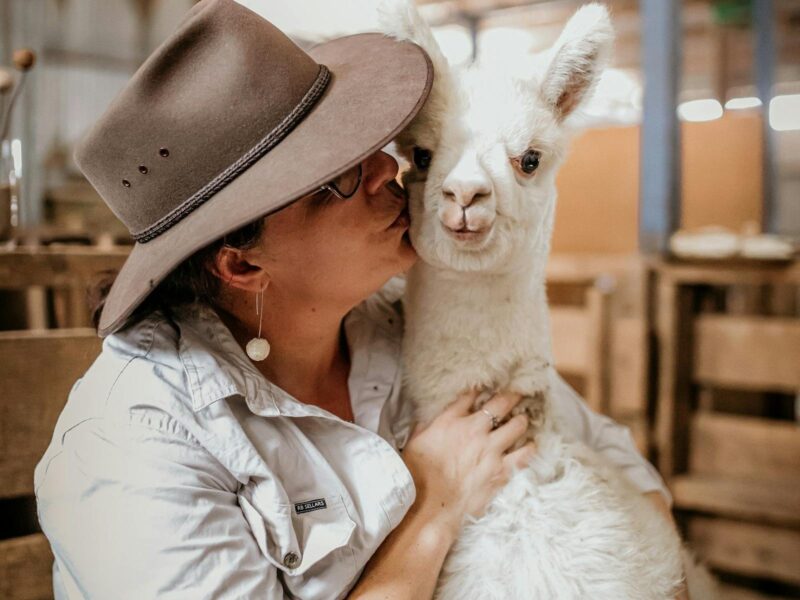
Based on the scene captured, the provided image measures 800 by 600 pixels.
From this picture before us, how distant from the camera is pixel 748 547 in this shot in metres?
2.74

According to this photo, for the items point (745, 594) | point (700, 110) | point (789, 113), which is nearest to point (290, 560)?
point (745, 594)

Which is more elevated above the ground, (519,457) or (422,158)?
(422,158)

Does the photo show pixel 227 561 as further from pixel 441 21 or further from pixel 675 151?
pixel 441 21

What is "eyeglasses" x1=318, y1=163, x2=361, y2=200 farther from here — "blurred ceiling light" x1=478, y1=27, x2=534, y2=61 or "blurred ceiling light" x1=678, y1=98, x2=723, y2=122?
"blurred ceiling light" x1=678, y1=98, x2=723, y2=122

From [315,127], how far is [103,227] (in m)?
3.95

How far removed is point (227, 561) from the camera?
3.19 feet

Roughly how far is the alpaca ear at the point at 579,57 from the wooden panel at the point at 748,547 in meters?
2.09

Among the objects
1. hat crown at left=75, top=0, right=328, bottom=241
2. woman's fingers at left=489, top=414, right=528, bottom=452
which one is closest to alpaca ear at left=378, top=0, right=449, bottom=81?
hat crown at left=75, top=0, right=328, bottom=241

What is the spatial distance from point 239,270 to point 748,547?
2382 millimetres

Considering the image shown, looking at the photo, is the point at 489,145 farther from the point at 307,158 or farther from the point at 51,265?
the point at 51,265

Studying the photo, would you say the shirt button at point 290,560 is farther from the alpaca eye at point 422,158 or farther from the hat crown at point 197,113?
the alpaca eye at point 422,158

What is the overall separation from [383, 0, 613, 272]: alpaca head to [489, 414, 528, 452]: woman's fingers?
0.89ft

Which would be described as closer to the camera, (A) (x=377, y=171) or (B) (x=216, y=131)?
(B) (x=216, y=131)

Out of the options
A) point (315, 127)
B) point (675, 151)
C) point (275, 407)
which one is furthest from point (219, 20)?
point (675, 151)
